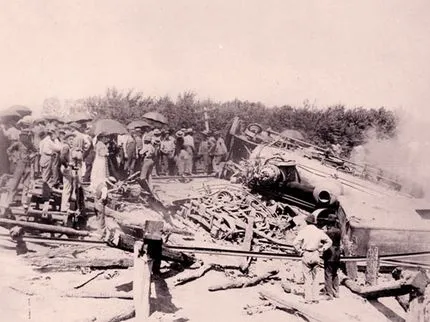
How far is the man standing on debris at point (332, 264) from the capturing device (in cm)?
702

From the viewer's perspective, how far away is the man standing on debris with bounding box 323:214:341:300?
277 inches

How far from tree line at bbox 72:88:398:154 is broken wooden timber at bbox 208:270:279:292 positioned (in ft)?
51.3

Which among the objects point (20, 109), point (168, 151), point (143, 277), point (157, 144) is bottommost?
point (143, 277)

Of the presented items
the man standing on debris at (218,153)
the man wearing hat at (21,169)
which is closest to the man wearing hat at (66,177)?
the man wearing hat at (21,169)

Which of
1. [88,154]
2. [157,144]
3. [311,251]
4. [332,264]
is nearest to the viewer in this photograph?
[311,251]

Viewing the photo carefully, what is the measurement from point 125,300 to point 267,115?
22120mm

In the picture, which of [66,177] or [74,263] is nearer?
[74,263]

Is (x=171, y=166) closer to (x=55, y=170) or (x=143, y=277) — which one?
(x=55, y=170)

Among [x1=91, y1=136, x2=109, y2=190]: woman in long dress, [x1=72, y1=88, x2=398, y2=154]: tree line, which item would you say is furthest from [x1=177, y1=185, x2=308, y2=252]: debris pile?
[x1=72, y1=88, x2=398, y2=154]: tree line

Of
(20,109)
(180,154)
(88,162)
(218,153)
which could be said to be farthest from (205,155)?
(20,109)

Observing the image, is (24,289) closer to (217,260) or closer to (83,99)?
(217,260)

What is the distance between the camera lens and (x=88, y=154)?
1216 centimetres

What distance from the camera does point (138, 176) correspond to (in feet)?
39.9

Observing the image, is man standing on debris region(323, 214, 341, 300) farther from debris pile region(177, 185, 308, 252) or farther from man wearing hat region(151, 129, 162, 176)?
man wearing hat region(151, 129, 162, 176)
